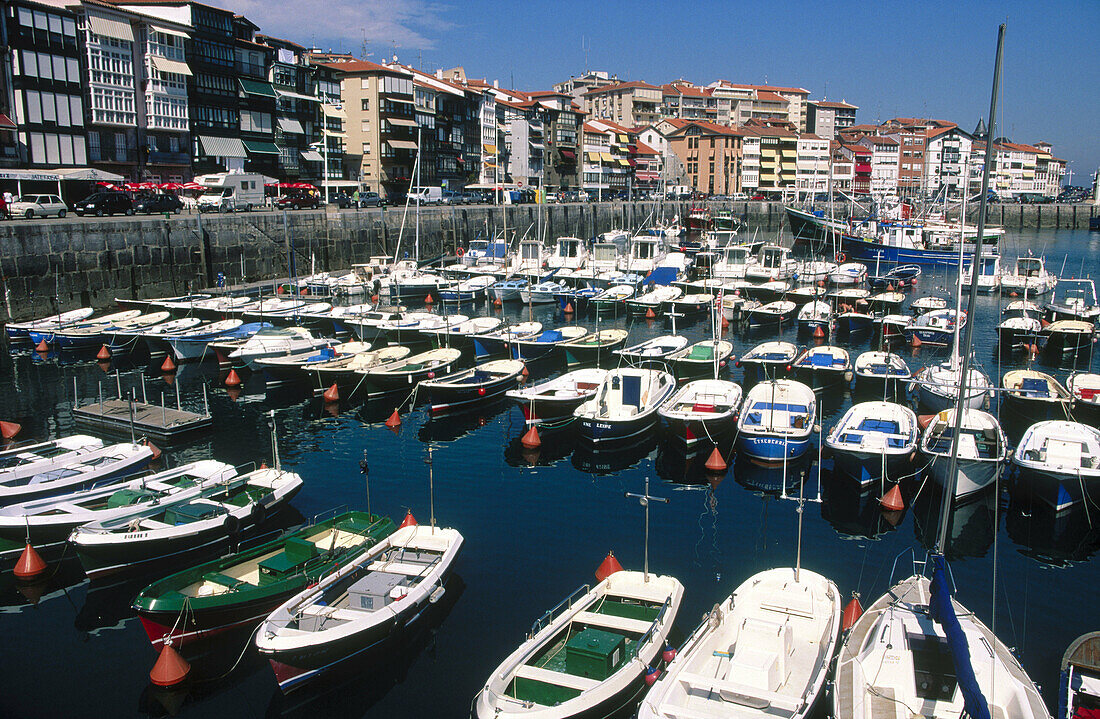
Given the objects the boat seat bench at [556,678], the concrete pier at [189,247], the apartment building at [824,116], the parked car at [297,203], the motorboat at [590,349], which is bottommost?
the boat seat bench at [556,678]

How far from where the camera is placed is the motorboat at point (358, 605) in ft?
48.8

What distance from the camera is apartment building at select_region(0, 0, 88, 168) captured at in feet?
201

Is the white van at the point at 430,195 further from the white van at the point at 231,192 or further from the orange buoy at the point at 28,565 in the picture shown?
the orange buoy at the point at 28,565

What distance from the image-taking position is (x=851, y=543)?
21484 millimetres

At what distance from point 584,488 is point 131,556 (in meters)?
12.7

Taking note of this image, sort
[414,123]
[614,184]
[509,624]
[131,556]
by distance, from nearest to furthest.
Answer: [509,624]
[131,556]
[414,123]
[614,184]

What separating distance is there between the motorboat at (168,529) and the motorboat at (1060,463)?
68.5 feet

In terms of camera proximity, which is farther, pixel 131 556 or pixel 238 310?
pixel 238 310

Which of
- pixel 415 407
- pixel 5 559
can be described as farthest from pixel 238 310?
pixel 5 559

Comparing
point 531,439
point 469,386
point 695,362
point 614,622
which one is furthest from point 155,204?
point 614,622

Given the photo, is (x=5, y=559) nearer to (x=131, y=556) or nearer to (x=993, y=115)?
(x=131, y=556)

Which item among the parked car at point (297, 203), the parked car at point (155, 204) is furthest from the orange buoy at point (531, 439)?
the parked car at point (297, 203)

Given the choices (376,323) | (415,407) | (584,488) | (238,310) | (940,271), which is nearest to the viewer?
(584,488)

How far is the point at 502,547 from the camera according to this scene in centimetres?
2130
